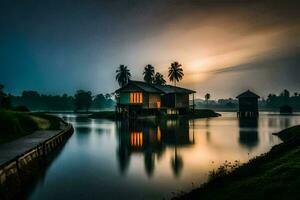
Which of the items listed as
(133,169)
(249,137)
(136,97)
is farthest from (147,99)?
(133,169)

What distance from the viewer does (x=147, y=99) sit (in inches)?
2906

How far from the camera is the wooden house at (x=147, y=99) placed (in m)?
72.2

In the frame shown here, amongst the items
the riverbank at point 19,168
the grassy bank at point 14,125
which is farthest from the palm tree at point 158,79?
the riverbank at point 19,168

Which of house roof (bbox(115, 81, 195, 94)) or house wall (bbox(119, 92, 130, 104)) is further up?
house roof (bbox(115, 81, 195, 94))

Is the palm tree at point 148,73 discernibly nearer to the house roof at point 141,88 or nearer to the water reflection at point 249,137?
the house roof at point 141,88

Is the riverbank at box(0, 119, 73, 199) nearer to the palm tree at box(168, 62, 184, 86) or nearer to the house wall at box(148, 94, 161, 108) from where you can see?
the house wall at box(148, 94, 161, 108)

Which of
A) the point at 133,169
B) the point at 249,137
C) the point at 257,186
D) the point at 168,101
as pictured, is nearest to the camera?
the point at 257,186

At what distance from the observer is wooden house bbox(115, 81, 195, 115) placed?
237 ft

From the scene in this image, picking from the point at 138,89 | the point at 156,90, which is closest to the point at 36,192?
the point at 138,89

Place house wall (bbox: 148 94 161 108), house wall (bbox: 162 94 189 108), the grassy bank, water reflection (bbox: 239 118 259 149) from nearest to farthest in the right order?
1. the grassy bank
2. water reflection (bbox: 239 118 259 149)
3. house wall (bbox: 148 94 161 108)
4. house wall (bbox: 162 94 189 108)

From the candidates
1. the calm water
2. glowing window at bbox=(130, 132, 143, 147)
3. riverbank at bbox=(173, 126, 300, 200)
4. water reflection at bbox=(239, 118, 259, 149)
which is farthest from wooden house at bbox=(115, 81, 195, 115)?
riverbank at bbox=(173, 126, 300, 200)

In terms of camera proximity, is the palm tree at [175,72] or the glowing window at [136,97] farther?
the palm tree at [175,72]

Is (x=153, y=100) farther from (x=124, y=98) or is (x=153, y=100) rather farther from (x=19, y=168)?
(x=19, y=168)

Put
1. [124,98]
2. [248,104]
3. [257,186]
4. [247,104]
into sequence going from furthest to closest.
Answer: [247,104] < [248,104] < [124,98] < [257,186]
